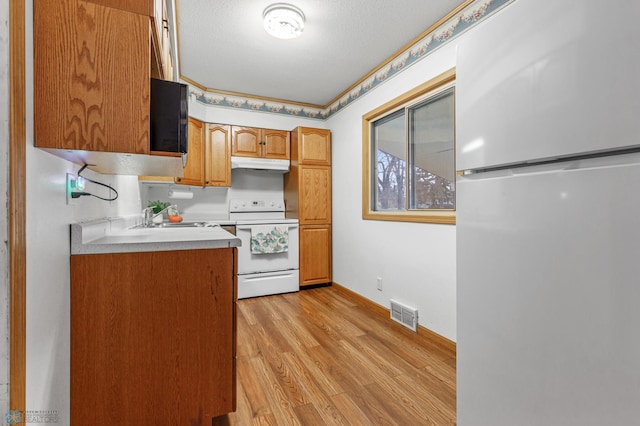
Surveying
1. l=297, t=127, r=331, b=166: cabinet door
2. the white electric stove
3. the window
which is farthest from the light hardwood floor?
l=297, t=127, r=331, b=166: cabinet door

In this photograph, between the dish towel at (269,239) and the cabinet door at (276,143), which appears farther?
the cabinet door at (276,143)

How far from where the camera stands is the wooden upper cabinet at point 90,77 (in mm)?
863

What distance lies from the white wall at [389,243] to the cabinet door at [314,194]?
115 mm

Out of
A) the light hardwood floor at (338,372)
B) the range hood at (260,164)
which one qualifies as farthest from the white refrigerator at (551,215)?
Answer: the range hood at (260,164)

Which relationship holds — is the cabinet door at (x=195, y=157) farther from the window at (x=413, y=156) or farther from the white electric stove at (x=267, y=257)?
the window at (x=413, y=156)

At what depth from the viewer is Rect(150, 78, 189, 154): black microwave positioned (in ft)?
3.55

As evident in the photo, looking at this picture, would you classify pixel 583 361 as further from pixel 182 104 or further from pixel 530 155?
pixel 182 104

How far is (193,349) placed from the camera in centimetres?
121

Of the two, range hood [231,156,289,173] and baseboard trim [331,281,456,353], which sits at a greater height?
range hood [231,156,289,173]

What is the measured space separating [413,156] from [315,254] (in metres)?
1.76

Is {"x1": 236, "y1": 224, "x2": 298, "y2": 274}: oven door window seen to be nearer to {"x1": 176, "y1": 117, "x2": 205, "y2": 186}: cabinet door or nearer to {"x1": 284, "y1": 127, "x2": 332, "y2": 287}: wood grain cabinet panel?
{"x1": 284, "y1": 127, "x2": 332, "y2": 287}: wood grain cabinet panel

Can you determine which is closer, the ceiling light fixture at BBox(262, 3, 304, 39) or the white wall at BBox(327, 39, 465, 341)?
the ceiling light fixture at BBox(262, 3, 304, 39)

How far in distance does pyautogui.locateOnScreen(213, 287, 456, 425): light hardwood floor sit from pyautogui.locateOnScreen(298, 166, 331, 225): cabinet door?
1280 mm

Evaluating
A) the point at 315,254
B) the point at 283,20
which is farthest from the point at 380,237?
the point at 283,20
